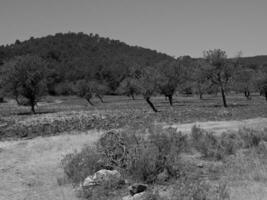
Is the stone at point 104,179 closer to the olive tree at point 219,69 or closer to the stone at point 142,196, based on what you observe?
the stone at point 142,196

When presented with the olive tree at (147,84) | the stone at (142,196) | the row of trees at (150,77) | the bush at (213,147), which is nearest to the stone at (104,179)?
the stone at (142,196)

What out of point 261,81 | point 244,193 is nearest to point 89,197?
point 244,193

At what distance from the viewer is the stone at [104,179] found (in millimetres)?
Answer: 8609

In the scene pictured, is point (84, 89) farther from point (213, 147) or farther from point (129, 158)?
point (129, 158)

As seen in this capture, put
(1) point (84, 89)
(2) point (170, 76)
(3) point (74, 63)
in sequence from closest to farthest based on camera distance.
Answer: (2) point (170, 76), (1) point (84, 89), (3) point (74, 63)

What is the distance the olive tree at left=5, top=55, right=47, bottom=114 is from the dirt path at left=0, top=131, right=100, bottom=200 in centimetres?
2231

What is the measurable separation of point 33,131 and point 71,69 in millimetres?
126674

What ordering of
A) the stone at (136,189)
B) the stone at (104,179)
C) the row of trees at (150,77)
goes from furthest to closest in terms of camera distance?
the row of trees at (150,77) → the stone at (104,179) → the stone at (136,189)

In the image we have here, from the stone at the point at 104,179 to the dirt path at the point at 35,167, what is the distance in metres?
0.57

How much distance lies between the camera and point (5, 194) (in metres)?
8.65

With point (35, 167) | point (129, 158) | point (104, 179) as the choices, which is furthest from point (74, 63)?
point (104, 179)

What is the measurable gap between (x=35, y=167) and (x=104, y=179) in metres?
4.16

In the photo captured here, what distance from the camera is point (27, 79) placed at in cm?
3812

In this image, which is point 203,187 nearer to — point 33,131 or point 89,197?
point 89,197
